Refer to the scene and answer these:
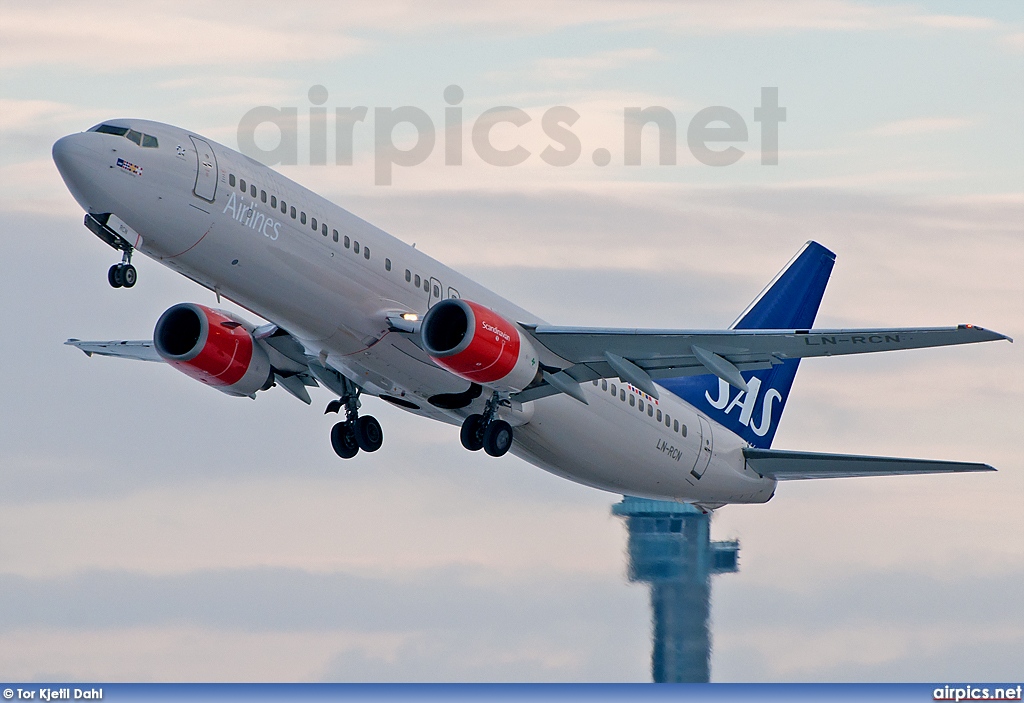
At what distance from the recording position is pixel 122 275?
101 feet

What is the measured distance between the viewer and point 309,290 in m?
32.5

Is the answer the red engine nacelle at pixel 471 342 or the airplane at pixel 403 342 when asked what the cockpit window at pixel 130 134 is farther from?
the red engine nacelle at pixel 471 342

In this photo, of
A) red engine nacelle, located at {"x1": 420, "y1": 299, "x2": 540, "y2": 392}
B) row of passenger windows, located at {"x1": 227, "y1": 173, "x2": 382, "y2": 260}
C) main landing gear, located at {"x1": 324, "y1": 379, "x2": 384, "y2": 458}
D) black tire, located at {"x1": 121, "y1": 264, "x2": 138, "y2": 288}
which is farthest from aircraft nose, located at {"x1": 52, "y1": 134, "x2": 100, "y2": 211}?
main landing gear, located at {"x1": 324, "y1": 379, "x2": 384, "y2": 458}

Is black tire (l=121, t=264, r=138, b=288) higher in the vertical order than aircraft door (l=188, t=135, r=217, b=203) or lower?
lower

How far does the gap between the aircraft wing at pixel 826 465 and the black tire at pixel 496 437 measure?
33.3 ft

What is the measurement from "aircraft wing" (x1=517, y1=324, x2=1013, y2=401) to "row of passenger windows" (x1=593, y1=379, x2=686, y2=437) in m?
2.51

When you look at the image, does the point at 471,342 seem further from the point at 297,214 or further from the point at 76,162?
the point at 76,162

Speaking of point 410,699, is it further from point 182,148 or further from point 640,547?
point 182,148

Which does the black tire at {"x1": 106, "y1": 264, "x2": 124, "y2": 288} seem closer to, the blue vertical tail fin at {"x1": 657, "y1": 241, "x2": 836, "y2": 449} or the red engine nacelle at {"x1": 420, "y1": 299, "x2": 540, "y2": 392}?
the red engine nacelle at {"x1": 420, "y1": 299, "x2": 540, "y2": 392}

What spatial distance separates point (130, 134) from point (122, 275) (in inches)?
113

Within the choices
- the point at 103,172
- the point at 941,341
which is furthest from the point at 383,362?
the point at 941,341

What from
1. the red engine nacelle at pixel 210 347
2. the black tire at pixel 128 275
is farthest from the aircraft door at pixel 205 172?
the red engine nacelle at pixel 210 347

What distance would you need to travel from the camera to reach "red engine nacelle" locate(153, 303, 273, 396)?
3631cm

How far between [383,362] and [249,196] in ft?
16.9
